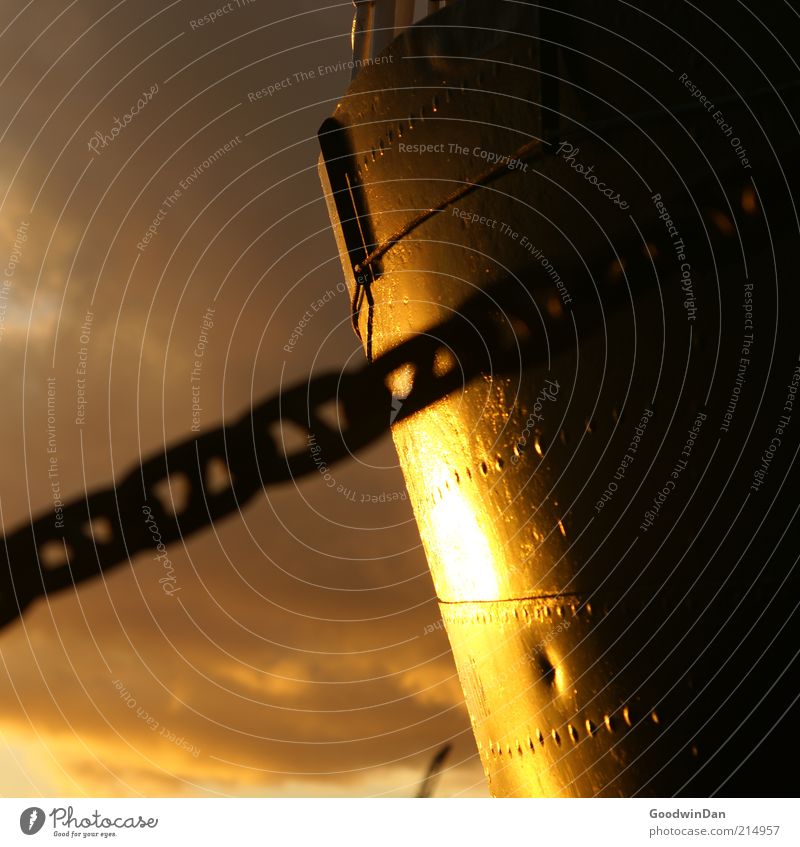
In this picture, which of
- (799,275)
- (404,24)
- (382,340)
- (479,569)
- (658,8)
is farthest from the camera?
(404,24)

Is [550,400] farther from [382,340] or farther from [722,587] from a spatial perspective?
[382,340]

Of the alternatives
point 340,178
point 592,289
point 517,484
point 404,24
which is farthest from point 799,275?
point 404,24

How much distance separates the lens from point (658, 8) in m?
2.19

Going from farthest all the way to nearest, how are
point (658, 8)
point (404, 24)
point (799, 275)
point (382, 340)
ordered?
1. point (404, 24)
2. point (382, 340)
3. point (658, 8)
4. point (799, 275)

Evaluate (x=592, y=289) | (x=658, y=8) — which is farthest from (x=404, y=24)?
(x=592, y=289)

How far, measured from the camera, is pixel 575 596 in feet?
7.47

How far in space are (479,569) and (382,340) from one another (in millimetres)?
1010

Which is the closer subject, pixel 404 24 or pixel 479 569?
pixel 479 569

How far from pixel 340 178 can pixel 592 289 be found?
1383mm

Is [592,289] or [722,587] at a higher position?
[592,289]
